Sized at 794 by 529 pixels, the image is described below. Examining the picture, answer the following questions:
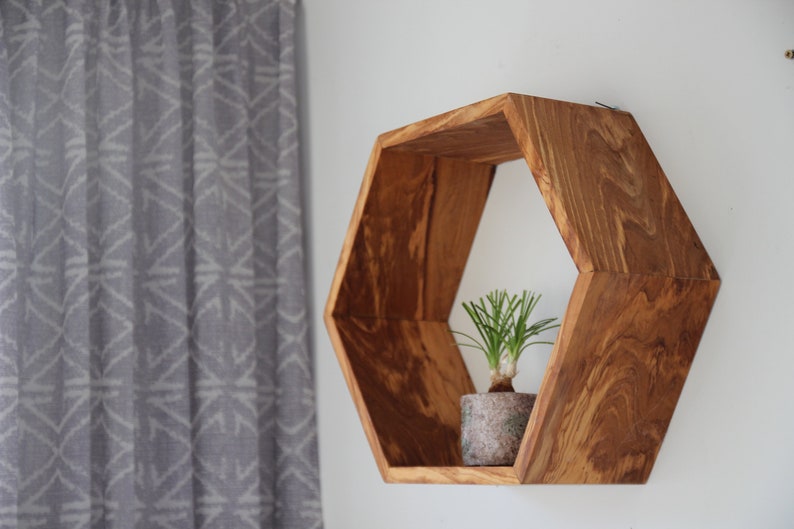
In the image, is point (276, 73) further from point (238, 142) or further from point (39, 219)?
point (39, 219)

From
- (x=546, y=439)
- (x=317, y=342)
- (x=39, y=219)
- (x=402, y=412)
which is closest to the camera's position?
(x=546, y=439)

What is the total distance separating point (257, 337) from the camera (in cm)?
185

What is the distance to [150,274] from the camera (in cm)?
178

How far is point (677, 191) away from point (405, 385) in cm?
51

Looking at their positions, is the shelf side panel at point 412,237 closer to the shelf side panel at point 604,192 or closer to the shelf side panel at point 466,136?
the shelf side panel at point 466,136

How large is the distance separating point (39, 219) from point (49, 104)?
22 cm

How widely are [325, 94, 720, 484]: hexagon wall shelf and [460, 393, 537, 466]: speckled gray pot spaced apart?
0.14ft

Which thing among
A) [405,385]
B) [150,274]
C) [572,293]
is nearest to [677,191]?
[572,293]

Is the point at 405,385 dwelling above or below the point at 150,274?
below

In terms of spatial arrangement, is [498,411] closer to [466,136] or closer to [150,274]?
[466,136]

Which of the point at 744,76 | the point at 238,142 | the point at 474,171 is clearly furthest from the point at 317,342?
the point at 744,76

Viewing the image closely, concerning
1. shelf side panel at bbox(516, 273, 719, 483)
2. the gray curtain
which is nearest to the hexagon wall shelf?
shelf side panel at bbox(516, 273, 719, 483)

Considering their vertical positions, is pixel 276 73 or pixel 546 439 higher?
pixel 276 73

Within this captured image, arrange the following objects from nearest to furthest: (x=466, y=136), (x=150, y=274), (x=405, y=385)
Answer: (x=466, y=136)
(x=405, y=385)
(x=150, y=274)
